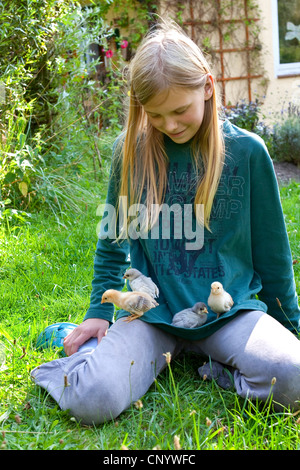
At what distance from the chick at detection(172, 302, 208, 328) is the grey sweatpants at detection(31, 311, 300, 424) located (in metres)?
0.10

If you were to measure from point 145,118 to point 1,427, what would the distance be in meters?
1.35

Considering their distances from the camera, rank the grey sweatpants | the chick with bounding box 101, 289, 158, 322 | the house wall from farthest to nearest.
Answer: the house wall, the chick with bounding box 101, 289, 158, 322, the grey sweatpants

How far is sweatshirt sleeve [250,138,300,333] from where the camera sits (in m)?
2.13

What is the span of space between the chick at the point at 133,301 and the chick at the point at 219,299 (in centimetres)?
23

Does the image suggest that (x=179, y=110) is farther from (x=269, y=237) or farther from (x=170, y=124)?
(x=269, y=237)

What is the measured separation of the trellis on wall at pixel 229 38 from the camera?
8.91 meters

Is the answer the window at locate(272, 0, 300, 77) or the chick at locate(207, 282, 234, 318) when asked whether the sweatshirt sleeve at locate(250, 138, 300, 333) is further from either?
the window at locate(272, 0, 300, 77)

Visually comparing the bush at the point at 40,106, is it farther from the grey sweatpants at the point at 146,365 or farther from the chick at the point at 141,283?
the grey sweatpants at the point at 146,365

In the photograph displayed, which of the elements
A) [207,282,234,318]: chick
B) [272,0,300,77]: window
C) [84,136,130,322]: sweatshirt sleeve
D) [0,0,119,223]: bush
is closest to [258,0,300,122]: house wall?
[272,0,300,77]: window

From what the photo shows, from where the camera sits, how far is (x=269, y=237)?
2.16 metres

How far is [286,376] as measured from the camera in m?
1.76

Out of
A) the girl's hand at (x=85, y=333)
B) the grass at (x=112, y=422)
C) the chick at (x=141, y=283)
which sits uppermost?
the chick at (x=141, y=283)

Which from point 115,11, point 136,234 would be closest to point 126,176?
point 136,234

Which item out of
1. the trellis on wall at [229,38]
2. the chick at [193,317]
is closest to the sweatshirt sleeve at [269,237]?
the chick at [193,317]
